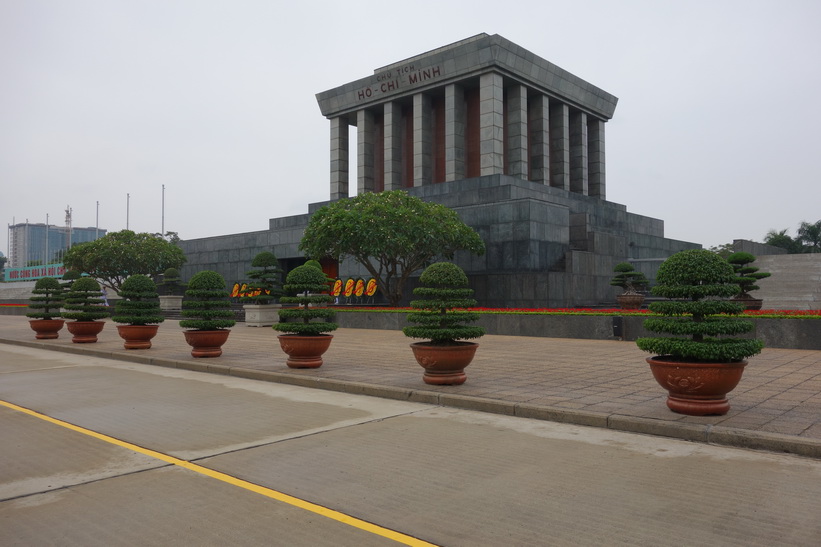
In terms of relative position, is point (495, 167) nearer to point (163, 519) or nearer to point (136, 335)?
point (136, 335)

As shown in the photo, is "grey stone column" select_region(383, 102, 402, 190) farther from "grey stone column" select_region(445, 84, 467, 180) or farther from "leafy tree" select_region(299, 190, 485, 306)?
"leafy tree" select_region(299, 190, 485, 306)

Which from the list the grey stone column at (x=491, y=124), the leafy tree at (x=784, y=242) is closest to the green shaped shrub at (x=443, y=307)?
the grey stone column at (x=491, y=124)

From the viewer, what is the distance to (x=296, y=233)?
143 ft

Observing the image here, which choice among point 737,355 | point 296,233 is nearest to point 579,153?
point 296,233

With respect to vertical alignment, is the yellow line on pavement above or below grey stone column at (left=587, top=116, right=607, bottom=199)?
below

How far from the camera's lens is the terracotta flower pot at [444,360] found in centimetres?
1049

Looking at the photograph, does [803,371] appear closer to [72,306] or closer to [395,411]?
[395,411]

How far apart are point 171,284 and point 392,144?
20.7 m

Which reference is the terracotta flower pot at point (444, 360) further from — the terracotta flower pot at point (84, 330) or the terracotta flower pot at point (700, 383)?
the terracotta flower pot at point (84, 330)

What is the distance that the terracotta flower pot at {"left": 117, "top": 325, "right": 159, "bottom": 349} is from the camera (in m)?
18.0

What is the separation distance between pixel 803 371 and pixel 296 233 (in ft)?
117

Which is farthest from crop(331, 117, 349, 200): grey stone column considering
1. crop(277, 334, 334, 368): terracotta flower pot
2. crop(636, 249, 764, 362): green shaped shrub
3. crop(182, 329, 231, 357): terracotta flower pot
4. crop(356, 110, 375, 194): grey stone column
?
crop(636, 249, 764, 362): green shaped shrub

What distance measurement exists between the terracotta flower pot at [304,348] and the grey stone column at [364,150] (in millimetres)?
37439

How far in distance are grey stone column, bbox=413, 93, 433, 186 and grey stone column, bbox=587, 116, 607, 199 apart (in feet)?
53.1
